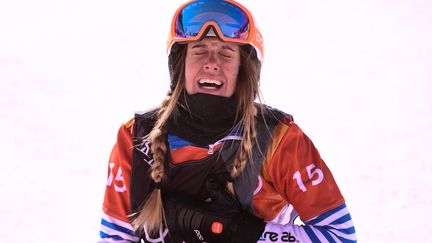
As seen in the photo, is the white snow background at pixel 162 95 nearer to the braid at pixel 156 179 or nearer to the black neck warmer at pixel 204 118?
the braid at pixel 156 179

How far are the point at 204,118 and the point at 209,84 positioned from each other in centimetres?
17

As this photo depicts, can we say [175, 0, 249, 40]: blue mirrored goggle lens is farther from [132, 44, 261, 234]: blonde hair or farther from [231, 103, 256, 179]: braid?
[231, 103, 256, 179]: braid

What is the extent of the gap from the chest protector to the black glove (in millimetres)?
56

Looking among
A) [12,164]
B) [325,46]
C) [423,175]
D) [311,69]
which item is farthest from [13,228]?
[325,46]

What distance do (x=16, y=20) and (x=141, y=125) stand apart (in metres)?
9.33

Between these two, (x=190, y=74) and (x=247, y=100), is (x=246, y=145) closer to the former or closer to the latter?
(x=247, y=100)

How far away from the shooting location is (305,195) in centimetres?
273

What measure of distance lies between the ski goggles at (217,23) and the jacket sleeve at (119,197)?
0.57 m

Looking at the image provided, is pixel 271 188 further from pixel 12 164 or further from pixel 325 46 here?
pixel 325 46

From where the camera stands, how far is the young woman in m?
2.73

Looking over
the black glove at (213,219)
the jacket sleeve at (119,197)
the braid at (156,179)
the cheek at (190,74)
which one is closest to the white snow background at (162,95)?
the jacket sleeve at (119,197)

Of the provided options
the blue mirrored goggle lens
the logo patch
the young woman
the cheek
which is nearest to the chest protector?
the young woman

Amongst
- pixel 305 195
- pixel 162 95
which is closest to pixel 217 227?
pixel 305 195

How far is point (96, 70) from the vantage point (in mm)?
9633
